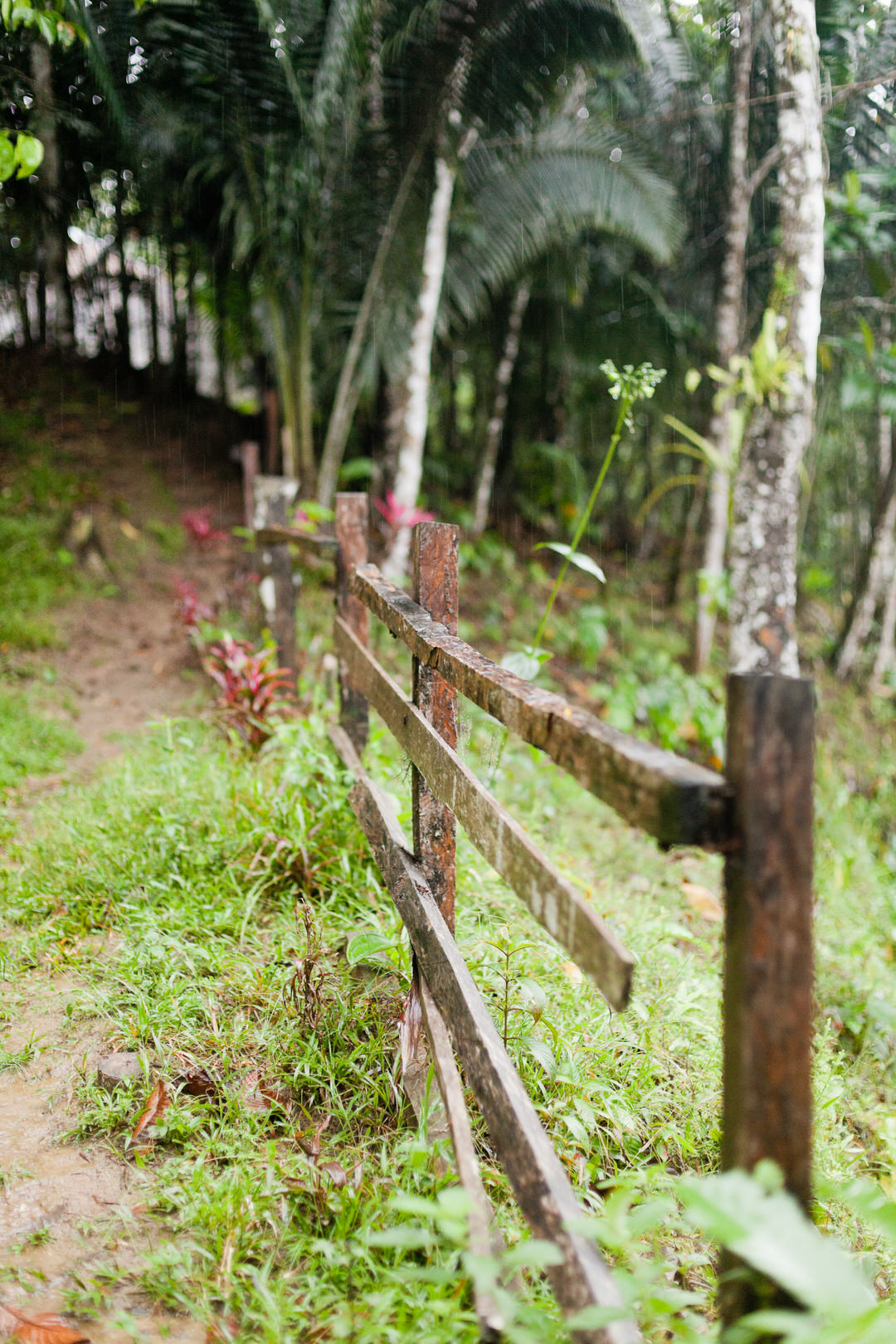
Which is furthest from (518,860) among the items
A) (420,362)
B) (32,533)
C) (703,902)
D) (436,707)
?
(32,533)

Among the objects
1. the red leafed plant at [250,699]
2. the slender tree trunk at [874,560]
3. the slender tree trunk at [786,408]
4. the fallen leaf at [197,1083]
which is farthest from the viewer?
the slender tree trunk at [874,560]

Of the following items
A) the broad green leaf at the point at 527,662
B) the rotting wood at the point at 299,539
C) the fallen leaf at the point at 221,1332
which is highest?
the rotting wood at the point at 299,539

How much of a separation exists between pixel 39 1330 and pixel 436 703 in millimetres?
1412

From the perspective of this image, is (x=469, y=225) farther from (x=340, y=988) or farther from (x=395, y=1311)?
(x=395, y=1311)

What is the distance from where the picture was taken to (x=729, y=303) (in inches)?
250

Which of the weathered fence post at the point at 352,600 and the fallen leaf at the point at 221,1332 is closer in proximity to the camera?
the fallen leaf at the point at 221,1332

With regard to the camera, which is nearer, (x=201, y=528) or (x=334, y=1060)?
(x=334, y=1060)

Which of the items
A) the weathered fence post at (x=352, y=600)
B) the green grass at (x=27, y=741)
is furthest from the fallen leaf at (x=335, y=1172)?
the green grass at (x=27, y=741)

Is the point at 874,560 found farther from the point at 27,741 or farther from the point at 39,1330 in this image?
the point at 39,1330

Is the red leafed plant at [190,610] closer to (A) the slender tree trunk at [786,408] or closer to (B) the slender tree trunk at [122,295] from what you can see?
(A) the slender tree trunk at [786,408]

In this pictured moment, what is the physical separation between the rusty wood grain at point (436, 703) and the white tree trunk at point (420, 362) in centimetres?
377

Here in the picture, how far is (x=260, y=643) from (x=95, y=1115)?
11.7ft

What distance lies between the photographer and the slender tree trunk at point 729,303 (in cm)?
573

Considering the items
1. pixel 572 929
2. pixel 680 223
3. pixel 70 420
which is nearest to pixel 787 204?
pixel 680 223
